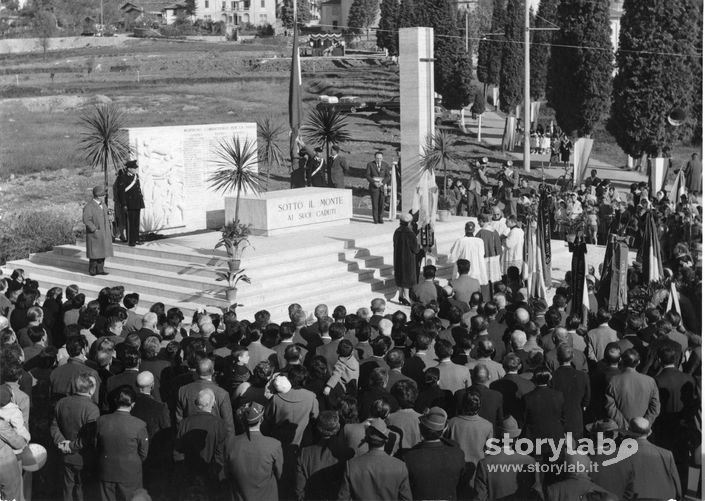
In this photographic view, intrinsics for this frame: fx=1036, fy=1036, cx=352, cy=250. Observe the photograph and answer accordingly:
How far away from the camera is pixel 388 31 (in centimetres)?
6569

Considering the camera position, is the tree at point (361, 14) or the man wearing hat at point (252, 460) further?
the tree at point (361, 14)

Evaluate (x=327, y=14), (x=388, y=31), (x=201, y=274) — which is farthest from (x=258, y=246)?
(x=327, y=14)

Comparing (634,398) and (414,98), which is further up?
(414,98)

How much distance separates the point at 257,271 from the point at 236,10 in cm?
9404

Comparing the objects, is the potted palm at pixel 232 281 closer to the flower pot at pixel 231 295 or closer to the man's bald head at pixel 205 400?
the flower pot at pixel 231 295

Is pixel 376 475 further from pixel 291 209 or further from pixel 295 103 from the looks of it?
pixel 295 103

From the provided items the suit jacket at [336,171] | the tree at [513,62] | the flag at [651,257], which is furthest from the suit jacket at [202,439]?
the tree at [513,62]

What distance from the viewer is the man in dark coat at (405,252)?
50.6 feet

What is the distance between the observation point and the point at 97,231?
1655 cm

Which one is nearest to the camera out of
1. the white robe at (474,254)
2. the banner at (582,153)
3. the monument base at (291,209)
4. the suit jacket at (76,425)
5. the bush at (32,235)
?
the suit jacket at (76,425)

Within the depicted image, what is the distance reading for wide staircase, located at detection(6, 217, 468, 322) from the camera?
15617 millimetres

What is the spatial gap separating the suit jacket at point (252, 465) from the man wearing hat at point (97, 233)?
9.61 m

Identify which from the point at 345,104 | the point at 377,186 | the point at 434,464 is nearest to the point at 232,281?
the point at 377,186

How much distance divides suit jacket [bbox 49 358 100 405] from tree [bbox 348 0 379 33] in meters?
75.0
